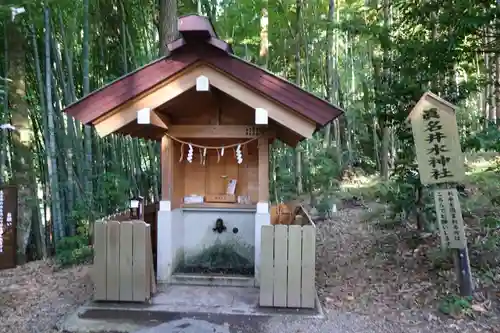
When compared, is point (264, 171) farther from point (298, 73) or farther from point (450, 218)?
point (298, 73)

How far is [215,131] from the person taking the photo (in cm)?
504

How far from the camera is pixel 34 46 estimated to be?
22.6ft

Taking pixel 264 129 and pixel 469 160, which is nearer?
pixel 264 129

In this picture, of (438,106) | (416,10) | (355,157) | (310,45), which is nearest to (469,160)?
(355,157)

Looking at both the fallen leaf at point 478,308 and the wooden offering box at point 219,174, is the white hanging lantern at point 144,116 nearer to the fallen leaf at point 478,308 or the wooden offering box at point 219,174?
the wooden offering box at point 219,174

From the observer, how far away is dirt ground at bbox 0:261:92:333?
399 centimetres

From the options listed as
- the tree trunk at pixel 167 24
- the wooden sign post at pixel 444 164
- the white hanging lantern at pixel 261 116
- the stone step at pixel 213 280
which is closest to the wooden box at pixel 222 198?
the stone step at pixel 213 280

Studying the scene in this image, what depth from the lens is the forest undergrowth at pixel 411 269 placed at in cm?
407

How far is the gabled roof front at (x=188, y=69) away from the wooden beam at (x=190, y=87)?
0.13 ft

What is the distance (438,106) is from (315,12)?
920 centimetres

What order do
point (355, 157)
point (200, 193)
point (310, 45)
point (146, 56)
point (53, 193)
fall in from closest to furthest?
point (200, 193) < point (53, 193) < point (146, 56) < point (310, 45) < point (355, 157)

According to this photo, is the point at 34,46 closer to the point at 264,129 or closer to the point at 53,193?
the point at 53,193

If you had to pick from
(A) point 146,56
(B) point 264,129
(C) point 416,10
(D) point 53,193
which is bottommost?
(D) point 53,193

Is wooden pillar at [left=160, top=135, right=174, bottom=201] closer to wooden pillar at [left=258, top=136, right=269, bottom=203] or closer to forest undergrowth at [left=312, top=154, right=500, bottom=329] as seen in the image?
wooden pillar at [left=258, top=136, right=269, bottom=203]
